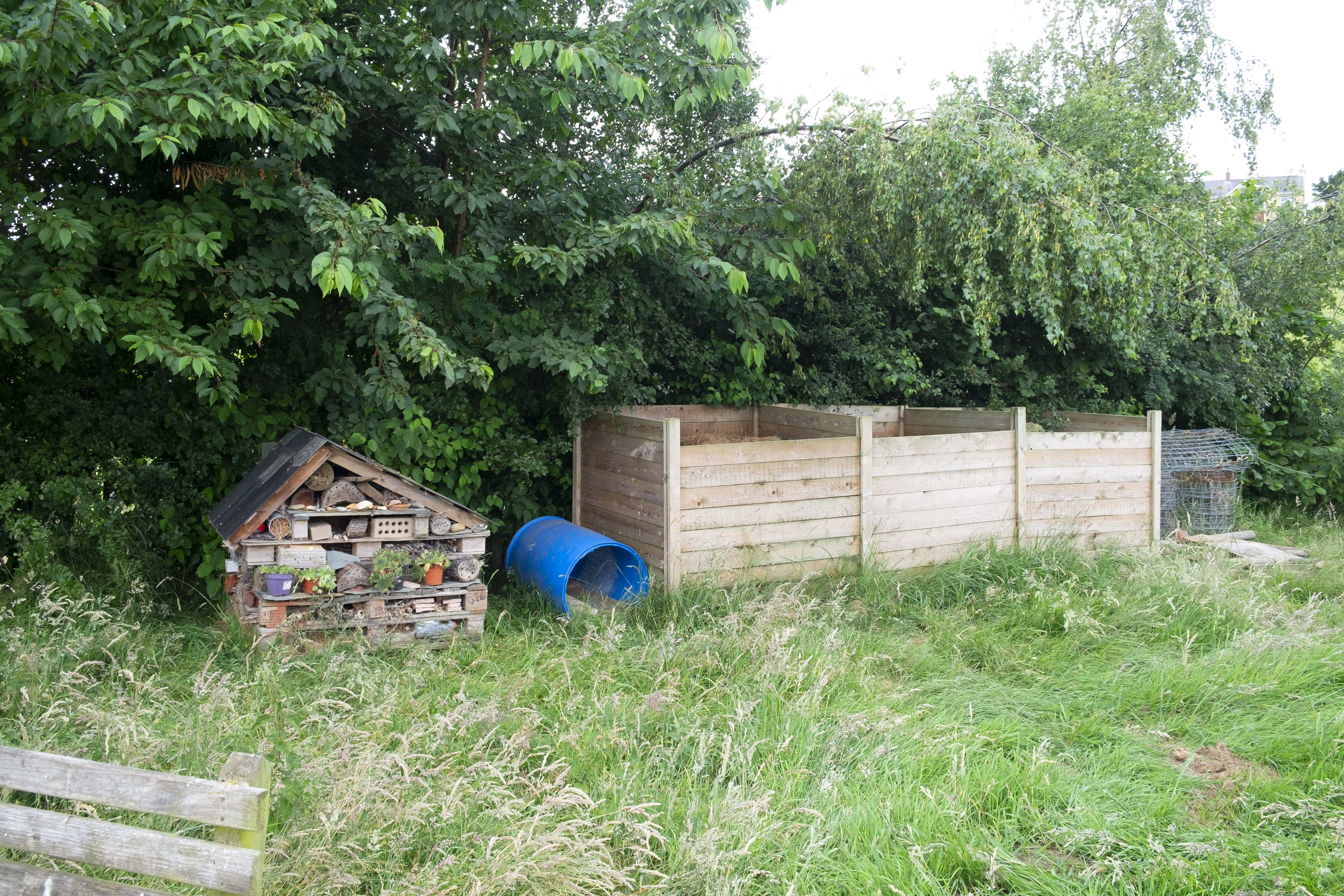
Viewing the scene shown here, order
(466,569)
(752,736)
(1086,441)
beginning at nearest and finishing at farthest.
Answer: (752,736) → (466,569) → (1086,441)

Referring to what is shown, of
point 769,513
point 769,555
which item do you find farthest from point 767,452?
point 769,555

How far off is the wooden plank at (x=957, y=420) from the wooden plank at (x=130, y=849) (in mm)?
6259

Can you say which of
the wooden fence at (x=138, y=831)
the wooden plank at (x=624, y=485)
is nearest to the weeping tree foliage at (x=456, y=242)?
the wooden plank at (x=624, y=485)

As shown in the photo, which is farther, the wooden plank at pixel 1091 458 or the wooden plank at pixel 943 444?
the wooden plank at pixel 1091 458

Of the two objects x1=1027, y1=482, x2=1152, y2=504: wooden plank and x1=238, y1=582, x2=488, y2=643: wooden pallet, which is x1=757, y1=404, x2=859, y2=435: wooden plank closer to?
x1=1027, y1=482, x2=1152, y2=504: wooden plank

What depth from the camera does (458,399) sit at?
20.2 ft

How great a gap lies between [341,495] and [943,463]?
426 centimetres

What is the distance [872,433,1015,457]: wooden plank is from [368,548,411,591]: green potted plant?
11.0ft

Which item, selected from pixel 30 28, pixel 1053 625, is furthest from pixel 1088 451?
pixel 30 28

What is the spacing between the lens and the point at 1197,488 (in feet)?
27.4

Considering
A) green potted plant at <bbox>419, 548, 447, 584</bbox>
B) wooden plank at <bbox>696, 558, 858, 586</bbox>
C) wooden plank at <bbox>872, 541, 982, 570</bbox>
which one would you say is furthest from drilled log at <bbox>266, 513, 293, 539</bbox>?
wooden plank at <bbox>872, 541, 982, 570</bbox>

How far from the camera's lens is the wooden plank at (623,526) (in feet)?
19.1

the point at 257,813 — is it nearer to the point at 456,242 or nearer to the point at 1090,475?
the point at 456,242

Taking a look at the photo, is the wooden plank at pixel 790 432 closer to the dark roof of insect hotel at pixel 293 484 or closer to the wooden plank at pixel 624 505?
the wooden plank at pixel 624 505
